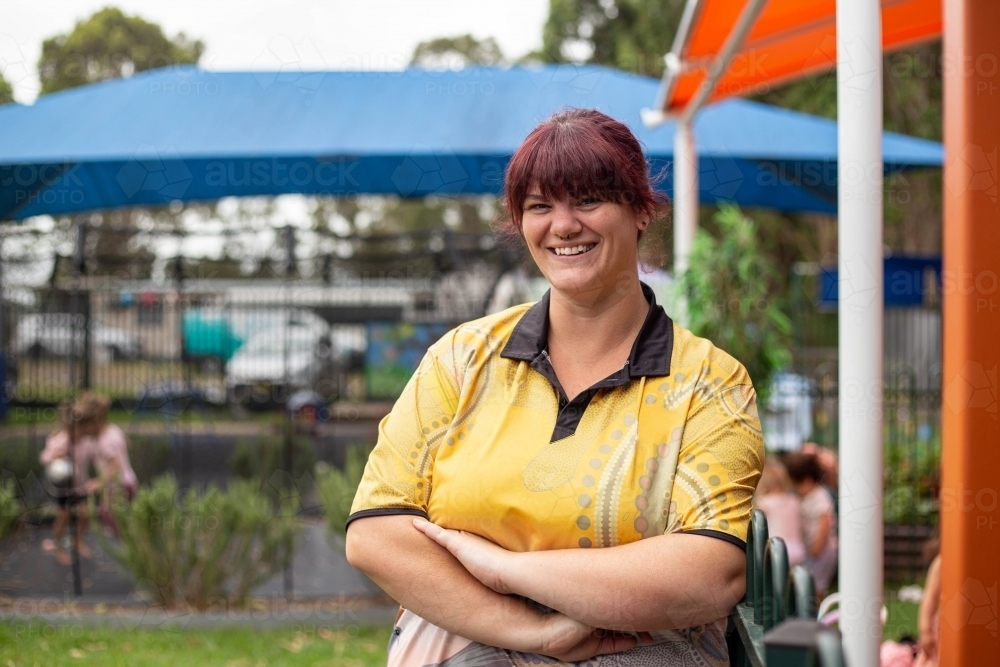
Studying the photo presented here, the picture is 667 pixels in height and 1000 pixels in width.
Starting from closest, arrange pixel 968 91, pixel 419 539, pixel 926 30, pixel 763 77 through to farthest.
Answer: pixel 419 539 → pixel 968 91 → pixel 926 30 → pixel 763 77

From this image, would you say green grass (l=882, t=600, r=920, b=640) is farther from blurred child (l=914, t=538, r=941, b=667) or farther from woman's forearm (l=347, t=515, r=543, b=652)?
woman's forearm (l=347, t=515, r=543, b=652)

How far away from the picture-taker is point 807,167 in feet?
22.1

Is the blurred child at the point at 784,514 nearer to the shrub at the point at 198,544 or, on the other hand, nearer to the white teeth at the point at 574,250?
the shrub at the point at 198,544

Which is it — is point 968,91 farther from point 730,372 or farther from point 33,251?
point 33,251

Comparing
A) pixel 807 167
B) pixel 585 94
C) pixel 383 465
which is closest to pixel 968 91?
pixel 383 465

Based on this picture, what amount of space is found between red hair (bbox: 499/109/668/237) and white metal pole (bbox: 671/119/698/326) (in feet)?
12.0

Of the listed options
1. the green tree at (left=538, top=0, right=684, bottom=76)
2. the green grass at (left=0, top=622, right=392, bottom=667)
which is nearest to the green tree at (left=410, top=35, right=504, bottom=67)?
the green tree at (left=538, top=0, right=684, bottom=76)

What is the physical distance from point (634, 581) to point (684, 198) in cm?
437

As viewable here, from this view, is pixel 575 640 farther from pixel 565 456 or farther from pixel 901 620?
pixel 901 620

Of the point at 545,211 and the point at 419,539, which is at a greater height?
the point at 545,211

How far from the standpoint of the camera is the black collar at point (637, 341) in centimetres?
185

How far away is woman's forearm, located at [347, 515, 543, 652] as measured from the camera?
5.78 ft

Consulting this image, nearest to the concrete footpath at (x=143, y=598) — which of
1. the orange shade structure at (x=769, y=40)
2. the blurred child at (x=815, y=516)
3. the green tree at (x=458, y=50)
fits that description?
the blurred child at (x=815, y=516)

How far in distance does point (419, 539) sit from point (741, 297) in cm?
381
